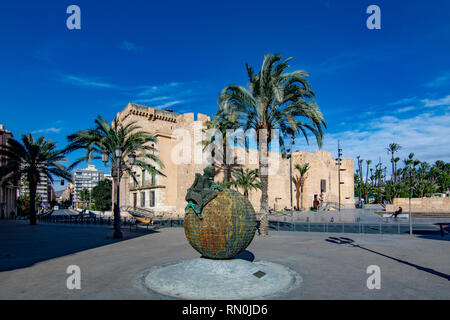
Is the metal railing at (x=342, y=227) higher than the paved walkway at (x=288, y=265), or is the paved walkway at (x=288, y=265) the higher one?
the paved walkway at (x=288, y=265)

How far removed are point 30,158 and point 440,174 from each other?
275 ft

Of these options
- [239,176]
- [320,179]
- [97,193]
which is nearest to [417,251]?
[239,176]

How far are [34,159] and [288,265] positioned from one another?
25544 millimetres

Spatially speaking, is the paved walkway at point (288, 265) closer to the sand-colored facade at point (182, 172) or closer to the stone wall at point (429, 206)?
the sand-colored facade at point (182, 172)

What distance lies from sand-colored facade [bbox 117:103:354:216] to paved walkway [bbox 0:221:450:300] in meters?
16.8

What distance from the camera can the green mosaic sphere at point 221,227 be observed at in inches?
247

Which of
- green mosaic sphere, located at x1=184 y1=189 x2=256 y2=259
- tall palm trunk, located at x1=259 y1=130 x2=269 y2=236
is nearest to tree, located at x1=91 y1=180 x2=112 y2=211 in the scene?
tall palm trunk, located at x1=259 y1=130 x2=269 y2=236

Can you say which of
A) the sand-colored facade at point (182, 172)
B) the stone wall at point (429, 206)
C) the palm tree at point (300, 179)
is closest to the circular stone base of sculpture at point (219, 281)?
the sand-colored facade at point (182, 172)

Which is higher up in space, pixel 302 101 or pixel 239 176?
pixel 302 101

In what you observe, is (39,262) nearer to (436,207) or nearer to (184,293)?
(184,293)

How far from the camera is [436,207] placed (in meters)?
35.1

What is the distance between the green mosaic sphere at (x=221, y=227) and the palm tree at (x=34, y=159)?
73.3 ft

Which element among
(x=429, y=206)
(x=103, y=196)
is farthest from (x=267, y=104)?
(x=103, y=196)
